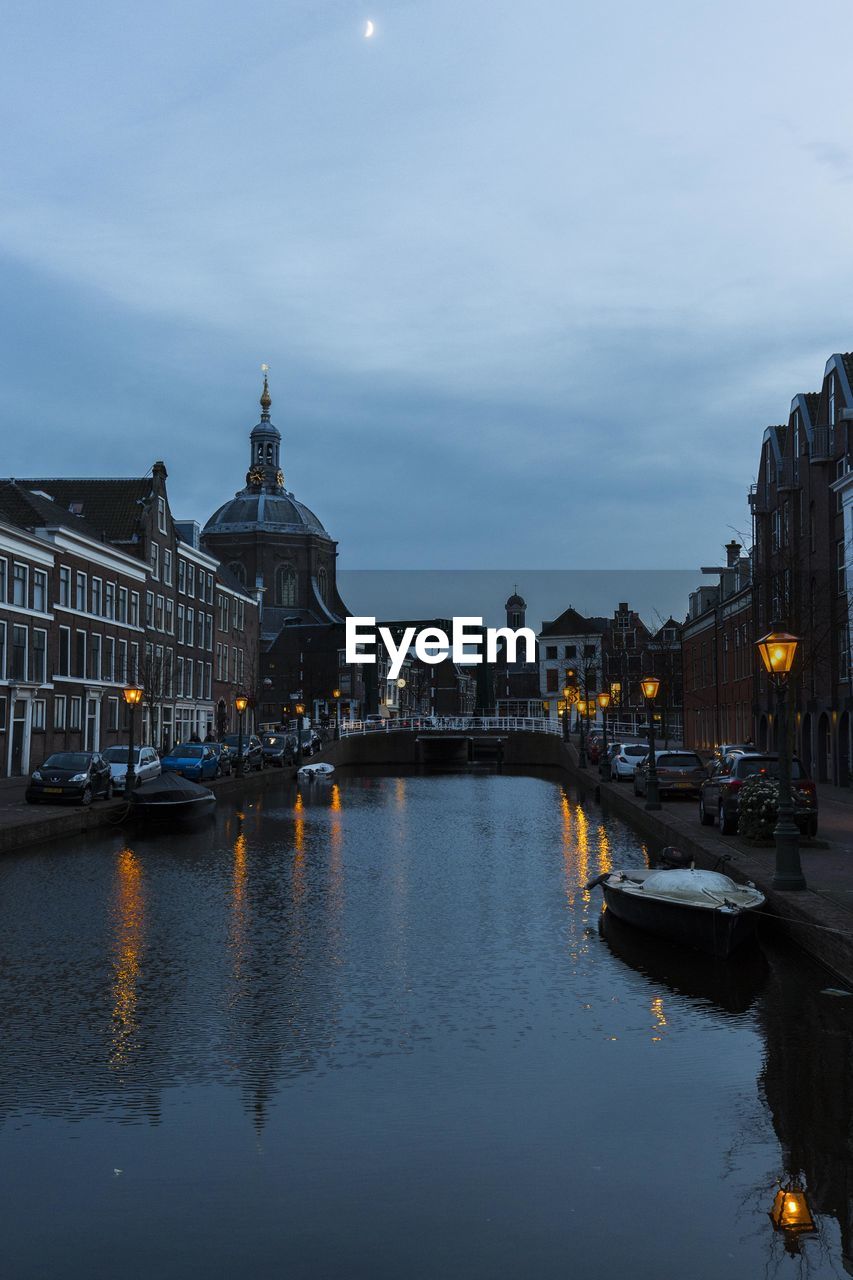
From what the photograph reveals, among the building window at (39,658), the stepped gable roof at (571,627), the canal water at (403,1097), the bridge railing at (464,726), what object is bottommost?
the canal water at (403,1097)

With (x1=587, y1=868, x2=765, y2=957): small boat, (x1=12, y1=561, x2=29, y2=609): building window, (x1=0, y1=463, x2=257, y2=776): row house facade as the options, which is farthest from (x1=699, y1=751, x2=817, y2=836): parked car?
(x1=12, y1=561, x2=29, y2=609): building window

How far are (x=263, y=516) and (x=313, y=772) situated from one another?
3126 inches

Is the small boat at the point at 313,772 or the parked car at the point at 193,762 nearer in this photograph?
A: the parked car at the point at 193,762

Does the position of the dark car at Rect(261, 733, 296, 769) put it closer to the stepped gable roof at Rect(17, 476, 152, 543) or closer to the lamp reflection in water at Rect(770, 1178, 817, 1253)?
the stepped gable roof at Rect(17, 476, 152, 543)

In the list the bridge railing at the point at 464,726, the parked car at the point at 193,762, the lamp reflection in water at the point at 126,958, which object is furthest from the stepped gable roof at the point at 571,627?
the lamp reflection in water at the point at 126,958

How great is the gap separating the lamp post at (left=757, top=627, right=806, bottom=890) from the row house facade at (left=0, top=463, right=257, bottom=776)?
3699 cm

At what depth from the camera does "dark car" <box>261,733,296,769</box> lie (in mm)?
64000

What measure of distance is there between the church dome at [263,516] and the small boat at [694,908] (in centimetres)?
12478

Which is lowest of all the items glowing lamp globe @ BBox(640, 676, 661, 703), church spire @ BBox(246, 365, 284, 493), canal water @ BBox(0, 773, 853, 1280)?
canal water @ BBox(0, 773, 853, 1280)

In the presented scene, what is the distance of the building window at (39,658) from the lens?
52.7 meters

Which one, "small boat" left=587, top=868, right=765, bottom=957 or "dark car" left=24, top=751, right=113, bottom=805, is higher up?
"dark car" left=24, top=751, right=113, bottom=805

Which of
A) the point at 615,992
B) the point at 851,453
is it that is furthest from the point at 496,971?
the point at 851,453

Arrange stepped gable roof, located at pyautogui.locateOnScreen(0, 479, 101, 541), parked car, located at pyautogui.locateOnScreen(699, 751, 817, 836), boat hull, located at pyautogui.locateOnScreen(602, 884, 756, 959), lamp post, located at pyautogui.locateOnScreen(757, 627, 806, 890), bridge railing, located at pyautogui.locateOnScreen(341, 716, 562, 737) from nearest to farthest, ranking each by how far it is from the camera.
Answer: boat hull, located at pyautogui.locateOnScreen(602, 884, 756, 959) < lamp post, located at pyautogui.locateOnScreen(757, 627, 806, 890) < parked car, located at pyautogui.locateOnScreen(699, 751, 817, 836) < stepped gable roof, located at pyautogui.locateOnScreen(0, 479, 101, 541) < bridge railing, located at pyautogui.locateOnScreen(341, 716, 562, 737)

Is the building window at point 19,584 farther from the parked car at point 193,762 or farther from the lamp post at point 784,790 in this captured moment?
the lamp post at point 784,790
